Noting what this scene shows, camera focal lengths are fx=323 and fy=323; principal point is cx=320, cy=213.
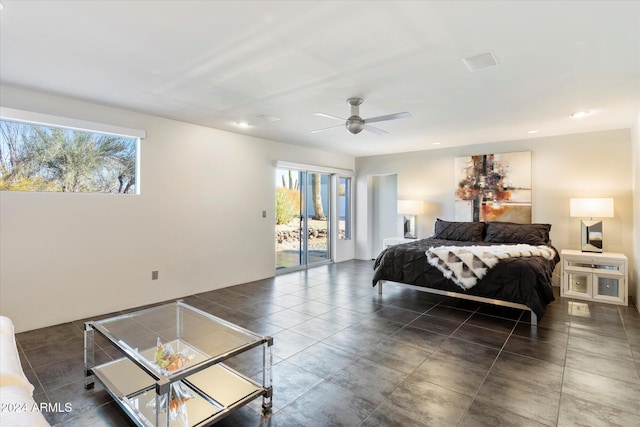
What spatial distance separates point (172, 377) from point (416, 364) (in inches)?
72.1

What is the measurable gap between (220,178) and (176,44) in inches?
108

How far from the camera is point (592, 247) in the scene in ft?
15.0

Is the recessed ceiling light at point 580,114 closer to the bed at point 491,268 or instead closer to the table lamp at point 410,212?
the bed at point 491,268

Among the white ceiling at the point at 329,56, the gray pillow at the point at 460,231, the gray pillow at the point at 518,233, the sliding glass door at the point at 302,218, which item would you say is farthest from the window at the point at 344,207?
the white ceiling at the point at 329,56

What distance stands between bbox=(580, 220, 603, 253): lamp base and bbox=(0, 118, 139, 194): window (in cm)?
620

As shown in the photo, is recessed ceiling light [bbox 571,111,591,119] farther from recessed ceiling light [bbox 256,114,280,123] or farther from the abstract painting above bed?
recessed ceiling light [bbox 256,114,280,123]

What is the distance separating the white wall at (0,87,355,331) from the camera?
3312mm

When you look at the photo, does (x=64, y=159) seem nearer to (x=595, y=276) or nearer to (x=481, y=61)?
(x=481, y=61)

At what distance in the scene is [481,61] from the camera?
2.56 metres

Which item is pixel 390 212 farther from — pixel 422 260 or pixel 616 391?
pixel 616 391

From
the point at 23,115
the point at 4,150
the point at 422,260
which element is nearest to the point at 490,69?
the point at 422,260

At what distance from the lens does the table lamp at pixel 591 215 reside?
4.40m

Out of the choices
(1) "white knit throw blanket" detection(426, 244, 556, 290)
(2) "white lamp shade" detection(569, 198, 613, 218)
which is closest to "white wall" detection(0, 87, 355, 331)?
(1) "white knit throw blanket" detection(426, 244, 556, 290)

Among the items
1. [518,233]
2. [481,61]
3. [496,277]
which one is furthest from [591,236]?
[481,61]
